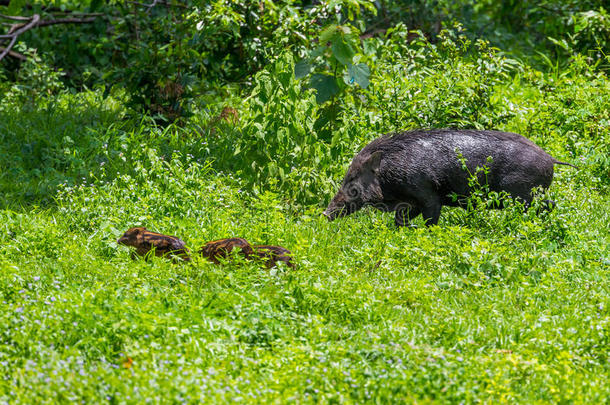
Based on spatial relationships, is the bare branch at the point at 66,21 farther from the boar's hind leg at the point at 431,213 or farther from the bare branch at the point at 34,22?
the boar's hind leg at the point at 431,213

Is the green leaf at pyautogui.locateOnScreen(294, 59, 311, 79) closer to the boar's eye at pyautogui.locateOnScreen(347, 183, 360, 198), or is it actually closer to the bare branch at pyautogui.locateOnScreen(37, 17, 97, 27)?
the boar's eye at pyautogui.locateOnScreen(347, 183, 360, 198)

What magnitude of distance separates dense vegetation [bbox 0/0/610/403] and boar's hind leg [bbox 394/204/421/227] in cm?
17

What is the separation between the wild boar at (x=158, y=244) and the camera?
6438 mm

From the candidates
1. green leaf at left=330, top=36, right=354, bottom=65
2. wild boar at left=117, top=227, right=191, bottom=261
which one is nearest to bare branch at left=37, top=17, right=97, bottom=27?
green leaf at left=330, top=36, right=354, bottom=65

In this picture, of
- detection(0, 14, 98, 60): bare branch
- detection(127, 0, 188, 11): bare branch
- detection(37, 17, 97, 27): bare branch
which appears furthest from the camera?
detection(37, 17, 97, 27): bare branch

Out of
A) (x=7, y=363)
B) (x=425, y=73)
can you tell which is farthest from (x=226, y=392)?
(x=425, y=73)

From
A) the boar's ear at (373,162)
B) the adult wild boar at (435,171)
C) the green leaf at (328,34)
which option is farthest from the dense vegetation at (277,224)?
the boar's ear at (373,162)

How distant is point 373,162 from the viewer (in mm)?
7445

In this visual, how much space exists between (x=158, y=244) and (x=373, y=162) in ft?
7.37

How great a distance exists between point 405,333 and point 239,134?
4.90 metres

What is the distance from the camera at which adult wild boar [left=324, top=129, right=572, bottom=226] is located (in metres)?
7.37

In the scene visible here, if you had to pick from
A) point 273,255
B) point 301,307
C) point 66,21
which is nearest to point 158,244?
point 273,255

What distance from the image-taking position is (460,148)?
7398mm

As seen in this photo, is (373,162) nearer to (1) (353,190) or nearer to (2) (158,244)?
(1) (353,190)
